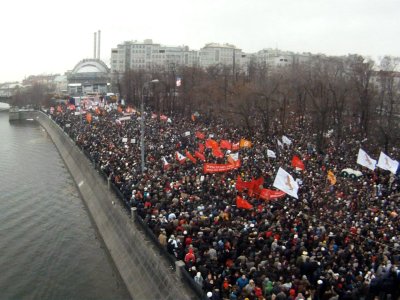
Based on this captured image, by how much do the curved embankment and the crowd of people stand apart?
29.3 inches

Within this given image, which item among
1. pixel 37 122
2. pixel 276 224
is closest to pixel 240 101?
pixel 276 224

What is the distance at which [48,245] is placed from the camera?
23.4 meters

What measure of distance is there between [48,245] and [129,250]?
20.7 ft

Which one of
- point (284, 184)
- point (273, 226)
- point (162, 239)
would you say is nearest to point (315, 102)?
point (284, 184)

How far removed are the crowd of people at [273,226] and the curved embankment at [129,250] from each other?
74 cm

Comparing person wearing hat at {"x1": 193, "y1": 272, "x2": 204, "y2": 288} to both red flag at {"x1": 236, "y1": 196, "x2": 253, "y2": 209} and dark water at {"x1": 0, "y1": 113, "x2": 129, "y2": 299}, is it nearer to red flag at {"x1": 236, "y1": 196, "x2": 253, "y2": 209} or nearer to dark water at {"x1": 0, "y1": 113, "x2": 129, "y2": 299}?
red flag at {"x1": 236, "y1": 196, "x2": 253, "y2": 209}

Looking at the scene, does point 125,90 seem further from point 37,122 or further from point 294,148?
point 294,148

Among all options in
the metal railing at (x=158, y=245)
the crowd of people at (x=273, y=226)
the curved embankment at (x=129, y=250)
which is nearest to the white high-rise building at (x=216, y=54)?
the curved embankment at (x=129, y=250)

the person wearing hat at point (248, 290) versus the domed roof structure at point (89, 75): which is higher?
the domed roof structure at point (89, 75)

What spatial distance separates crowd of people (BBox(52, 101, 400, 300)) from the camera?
12.7 meters

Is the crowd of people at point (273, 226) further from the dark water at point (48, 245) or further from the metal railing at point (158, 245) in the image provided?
the dark water at point (48, 245)

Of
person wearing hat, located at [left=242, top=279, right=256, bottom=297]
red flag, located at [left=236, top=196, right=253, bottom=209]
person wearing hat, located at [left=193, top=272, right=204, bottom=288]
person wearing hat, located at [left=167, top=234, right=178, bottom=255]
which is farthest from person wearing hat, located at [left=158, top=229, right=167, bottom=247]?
person wearing hat, located at [left=242, top=279, right=256, bottom=297]

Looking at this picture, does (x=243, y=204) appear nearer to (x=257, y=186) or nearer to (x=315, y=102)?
(x=257, y=186)

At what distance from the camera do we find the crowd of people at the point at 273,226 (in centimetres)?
1266
